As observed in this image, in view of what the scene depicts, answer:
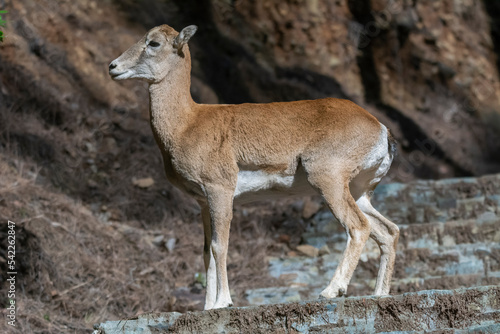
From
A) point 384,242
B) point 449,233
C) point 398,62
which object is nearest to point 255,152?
point 384,242

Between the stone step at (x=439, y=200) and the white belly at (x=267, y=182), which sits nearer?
the white belly at (x=267, y=182)

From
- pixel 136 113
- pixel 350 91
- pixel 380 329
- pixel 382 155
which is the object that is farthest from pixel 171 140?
pixel 350 91

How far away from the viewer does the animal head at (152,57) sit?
595cm

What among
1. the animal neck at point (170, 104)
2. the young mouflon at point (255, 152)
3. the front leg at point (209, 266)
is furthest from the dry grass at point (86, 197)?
the animal neck at point (170, 104)

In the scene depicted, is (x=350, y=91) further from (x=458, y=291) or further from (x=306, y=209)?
(x=458, y=291)

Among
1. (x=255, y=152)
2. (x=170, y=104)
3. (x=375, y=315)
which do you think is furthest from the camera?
(x=170, y=104)

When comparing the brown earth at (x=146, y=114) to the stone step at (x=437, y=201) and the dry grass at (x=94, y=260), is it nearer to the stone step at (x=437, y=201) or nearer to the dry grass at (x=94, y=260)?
the dry grass at (x=94, y=260)

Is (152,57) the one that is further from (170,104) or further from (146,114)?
(146,114)

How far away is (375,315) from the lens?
498 cm

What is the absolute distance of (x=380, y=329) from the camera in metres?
4.95

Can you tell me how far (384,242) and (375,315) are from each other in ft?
3.59

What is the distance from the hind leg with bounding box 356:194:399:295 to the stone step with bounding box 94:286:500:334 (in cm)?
80

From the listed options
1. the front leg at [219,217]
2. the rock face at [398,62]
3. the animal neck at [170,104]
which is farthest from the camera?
the rock face at [398,62]

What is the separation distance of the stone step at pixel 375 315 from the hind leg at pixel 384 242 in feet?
2.62
